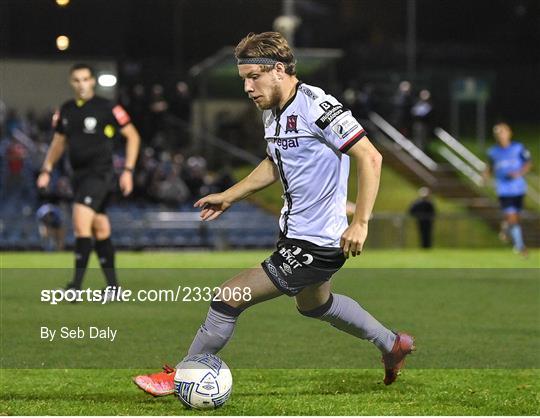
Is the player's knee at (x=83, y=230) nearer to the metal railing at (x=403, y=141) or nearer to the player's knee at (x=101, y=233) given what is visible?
the player's knee at (x=101, y=233)

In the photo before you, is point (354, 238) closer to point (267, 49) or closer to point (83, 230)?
point (267, 49)

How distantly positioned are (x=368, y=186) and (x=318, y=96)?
0.53 m

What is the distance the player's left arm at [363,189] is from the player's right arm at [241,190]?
631 mm

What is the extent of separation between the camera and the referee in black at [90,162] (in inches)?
412

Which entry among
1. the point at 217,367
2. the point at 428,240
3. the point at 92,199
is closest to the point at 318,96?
the point at 217,367

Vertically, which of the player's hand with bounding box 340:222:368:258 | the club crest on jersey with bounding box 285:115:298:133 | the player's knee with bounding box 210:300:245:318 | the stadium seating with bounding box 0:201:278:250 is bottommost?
the stadium seating with bounding box 0:201:278:250

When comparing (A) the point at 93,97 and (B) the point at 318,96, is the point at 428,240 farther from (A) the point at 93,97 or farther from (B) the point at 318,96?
(B) the point at 318,96

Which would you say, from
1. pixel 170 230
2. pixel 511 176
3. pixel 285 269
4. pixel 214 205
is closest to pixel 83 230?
pixel 214 205

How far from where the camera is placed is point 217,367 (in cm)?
577

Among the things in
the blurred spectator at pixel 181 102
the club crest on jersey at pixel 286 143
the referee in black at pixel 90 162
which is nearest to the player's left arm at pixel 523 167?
the referee in black at pixel 90 162

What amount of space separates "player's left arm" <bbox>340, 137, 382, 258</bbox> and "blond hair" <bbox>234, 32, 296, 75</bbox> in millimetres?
535

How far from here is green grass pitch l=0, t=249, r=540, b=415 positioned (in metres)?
5.93

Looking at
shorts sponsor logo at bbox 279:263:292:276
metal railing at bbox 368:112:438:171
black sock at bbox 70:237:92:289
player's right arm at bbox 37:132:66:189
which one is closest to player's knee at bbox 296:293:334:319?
shorts sponsor logo at bbox 279:263:292:276
